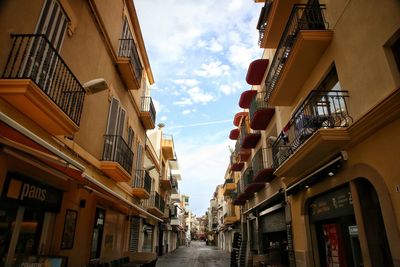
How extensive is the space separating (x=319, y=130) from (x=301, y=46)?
282 centimetres

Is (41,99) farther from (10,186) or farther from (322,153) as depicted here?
(322,153)

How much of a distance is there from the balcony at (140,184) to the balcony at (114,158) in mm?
3897

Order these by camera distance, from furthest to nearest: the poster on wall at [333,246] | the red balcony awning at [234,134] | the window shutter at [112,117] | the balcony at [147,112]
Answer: the red balcony awning at [234,134] → the balcony at [147,112] → the window shutter at [112,117] → the poster on wall at [333,246]

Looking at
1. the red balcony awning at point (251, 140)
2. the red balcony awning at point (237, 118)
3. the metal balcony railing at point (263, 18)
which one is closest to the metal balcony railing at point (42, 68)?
the metal balcony railing at point (263, 18)

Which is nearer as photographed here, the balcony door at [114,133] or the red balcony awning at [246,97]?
the balcony door at [114,133]

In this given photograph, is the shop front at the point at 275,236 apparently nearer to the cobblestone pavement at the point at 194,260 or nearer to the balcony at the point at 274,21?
the cobblestone pavement at the point at 194,260

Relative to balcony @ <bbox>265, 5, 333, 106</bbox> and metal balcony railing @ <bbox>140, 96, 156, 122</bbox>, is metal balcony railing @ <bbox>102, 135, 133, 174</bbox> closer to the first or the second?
metal balcony railing @ <bbox>140, 96, 156, 122</bbox>

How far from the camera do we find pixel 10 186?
5.48 meters

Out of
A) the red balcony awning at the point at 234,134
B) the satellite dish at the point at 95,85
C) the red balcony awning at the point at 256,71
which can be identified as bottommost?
the satellite dish at the point at 95,85

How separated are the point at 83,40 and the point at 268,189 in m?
11.4

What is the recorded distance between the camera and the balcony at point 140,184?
15.2 meters

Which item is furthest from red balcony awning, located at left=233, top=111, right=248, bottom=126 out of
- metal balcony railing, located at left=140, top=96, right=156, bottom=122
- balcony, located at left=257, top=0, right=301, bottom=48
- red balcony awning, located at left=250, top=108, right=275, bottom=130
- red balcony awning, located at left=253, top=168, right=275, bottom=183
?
balcony, located at left=257, top=0, right=301, bottom=48

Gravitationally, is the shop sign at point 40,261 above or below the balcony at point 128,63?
below

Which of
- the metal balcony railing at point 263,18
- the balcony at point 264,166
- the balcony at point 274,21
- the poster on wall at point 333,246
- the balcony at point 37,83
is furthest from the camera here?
the balcony at point 264,166
